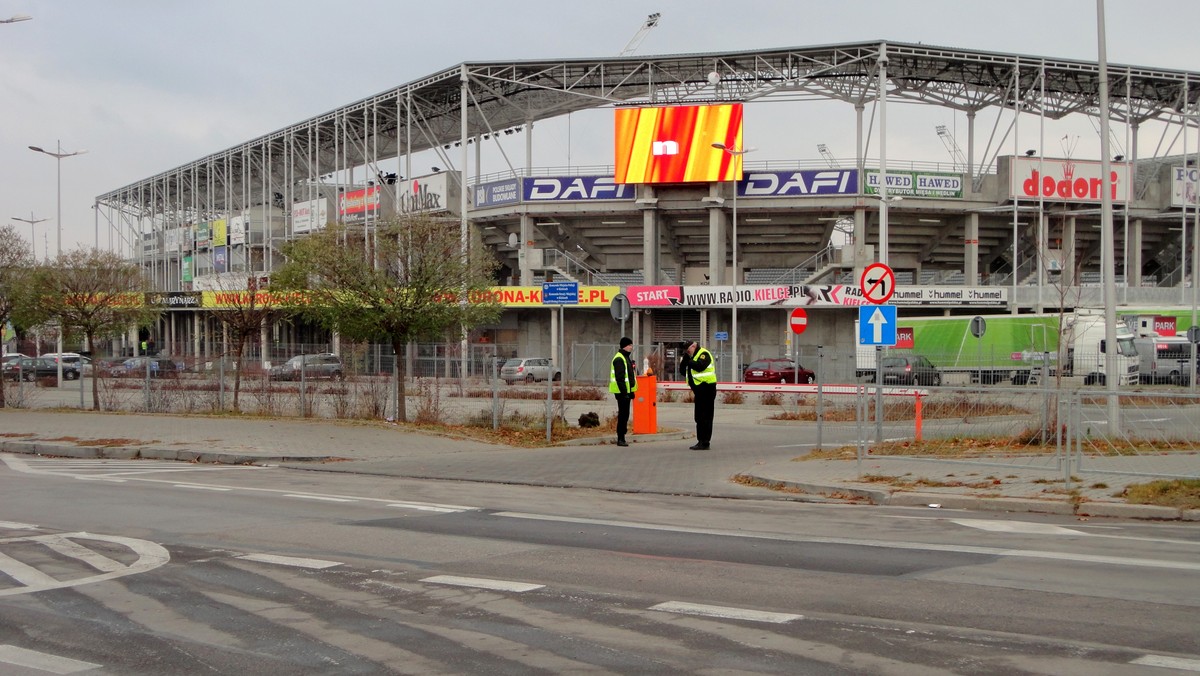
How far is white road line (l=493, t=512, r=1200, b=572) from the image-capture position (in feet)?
26.8

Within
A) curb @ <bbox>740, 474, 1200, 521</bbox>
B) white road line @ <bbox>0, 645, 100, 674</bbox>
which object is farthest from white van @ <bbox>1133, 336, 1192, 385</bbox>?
white road line @ <bbox>0, 645, 100, 674</bbox>

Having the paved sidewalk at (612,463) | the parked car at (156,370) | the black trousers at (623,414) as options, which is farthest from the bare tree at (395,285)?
the parked car at (156,370)

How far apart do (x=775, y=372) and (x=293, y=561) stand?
3760 centimetres

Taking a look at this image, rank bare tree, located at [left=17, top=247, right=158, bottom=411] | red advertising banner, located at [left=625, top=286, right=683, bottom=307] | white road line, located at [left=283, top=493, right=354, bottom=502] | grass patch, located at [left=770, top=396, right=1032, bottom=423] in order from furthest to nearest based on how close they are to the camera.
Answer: red advertising banner, located at [left=625, top=286, right=683, bottom=307], bare tree, located at [left=17, top=247, right=158, bottom=411], grass patch, located at [left=770, top=396, right=1032, bottom=423], white road line, located at [left=283, top=493, right=354, bottom=502]

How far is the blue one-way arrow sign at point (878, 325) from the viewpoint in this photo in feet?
52.2

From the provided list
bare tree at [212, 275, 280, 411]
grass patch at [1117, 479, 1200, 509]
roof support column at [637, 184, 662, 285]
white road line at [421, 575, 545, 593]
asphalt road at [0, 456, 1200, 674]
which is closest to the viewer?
asphalt road at [0, 456, 1200, 674]

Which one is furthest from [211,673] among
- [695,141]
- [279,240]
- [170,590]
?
[279,240]

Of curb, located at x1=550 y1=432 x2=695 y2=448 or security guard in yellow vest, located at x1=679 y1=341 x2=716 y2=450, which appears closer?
security guard in yellow vest, located at x1=679 y1=341 x2=716 y2=450

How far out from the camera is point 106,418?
25.6 m

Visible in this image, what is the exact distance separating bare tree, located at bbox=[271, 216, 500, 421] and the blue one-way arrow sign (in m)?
9.69

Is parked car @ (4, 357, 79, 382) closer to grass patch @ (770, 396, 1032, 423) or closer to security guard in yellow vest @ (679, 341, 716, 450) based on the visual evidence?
security guard in yellow vest @ (679, 341, 716, 450)

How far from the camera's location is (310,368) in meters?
25.1

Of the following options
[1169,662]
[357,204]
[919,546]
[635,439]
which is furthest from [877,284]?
[357,204]

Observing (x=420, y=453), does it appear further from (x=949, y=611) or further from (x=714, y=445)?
(x=949, y=611)
